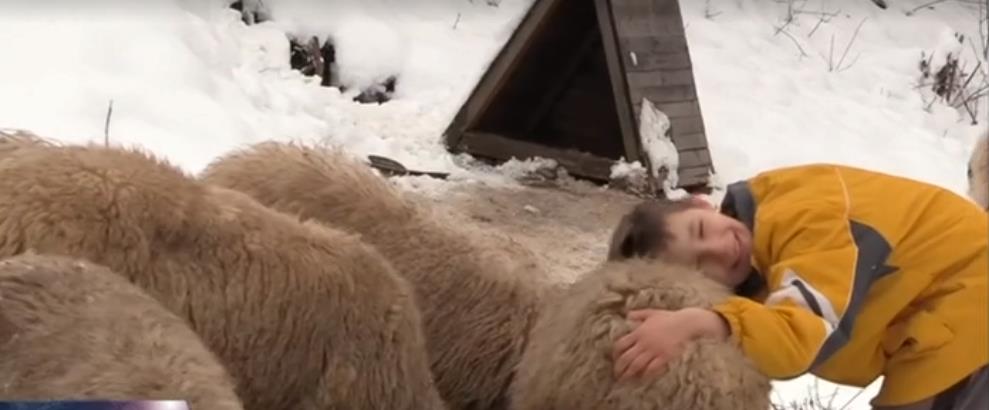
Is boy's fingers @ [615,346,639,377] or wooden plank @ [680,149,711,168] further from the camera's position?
wooden plank @ [680,149,711,168]

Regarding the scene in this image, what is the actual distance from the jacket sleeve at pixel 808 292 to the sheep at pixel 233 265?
220 millimetres

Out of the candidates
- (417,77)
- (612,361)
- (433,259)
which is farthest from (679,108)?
(612,361)

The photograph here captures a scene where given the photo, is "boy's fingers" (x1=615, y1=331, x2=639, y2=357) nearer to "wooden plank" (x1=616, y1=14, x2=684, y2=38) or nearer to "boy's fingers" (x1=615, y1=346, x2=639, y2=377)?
"boy's fingers" (x1=615, y1=346, x2=639, y2=377)

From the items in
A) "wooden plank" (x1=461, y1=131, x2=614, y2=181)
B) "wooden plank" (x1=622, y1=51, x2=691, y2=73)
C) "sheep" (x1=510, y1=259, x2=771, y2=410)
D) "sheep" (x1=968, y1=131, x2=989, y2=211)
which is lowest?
"wooden plank" (x1=461, y1=131, x2=614, y2=181)

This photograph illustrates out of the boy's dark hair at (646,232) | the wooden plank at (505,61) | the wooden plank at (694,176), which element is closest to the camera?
the boy's dark hair at (646,232)

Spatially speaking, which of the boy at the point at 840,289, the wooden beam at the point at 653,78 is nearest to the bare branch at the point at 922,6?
the boy at the point at 840,289

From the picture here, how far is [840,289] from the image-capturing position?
0.75 m

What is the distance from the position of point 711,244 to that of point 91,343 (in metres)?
0.38

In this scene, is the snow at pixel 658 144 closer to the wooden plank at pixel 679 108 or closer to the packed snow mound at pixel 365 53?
the wooden plank at pixel 679 108

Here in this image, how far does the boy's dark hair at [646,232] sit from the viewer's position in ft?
2.81

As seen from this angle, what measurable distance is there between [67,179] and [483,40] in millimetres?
972

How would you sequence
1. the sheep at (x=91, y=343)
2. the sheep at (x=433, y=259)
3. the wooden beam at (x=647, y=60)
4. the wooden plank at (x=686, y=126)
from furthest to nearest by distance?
the wooden beam at (x=647, y=60) → the wooden plank at (x=686, y=126) → the sheep at (x=433, y=259) → the sheep at (x=91, y=343)

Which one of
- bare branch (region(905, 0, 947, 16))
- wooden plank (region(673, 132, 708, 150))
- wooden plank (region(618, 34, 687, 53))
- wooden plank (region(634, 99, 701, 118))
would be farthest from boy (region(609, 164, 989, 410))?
wooden plank (region(618, 34, 687, 53))

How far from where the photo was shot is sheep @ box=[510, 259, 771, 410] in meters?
0.77
